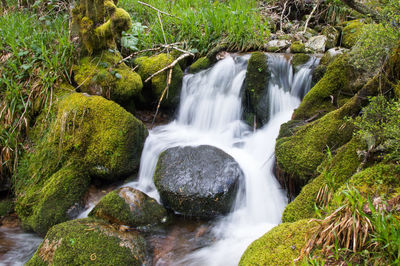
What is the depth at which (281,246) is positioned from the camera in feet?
6.31

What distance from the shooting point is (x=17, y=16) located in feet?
19.5

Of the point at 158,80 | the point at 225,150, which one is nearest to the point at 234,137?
the point at 225,150

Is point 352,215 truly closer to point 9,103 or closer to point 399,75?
point 399,75

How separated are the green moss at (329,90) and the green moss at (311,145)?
26.9 inches

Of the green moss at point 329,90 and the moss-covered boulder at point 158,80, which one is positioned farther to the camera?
the moss-covered boulder at point 158,80

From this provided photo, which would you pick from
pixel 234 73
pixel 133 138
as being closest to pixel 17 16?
pixel 133 138

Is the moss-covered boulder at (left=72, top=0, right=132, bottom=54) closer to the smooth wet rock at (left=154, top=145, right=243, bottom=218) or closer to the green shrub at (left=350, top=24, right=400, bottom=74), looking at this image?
the smooth wet rock at (left=154, top=145, right=243, bottom=218)

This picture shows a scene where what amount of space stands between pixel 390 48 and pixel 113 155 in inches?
137

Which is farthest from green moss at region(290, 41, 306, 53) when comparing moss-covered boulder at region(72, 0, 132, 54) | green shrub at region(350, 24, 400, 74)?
moss-covered boulder at region(72, 0, 132, 54)

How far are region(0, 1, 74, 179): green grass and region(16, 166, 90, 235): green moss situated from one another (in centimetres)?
64

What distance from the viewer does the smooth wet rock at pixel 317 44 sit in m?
5.95

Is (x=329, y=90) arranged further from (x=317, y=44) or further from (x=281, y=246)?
(x=281, y=246)

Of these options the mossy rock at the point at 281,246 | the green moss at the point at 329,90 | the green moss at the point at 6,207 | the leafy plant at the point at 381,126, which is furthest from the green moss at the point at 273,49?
the green moss at the point at 6,207

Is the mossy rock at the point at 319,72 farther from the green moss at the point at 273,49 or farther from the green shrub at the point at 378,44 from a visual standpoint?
the green shrub at the point at 378,44
